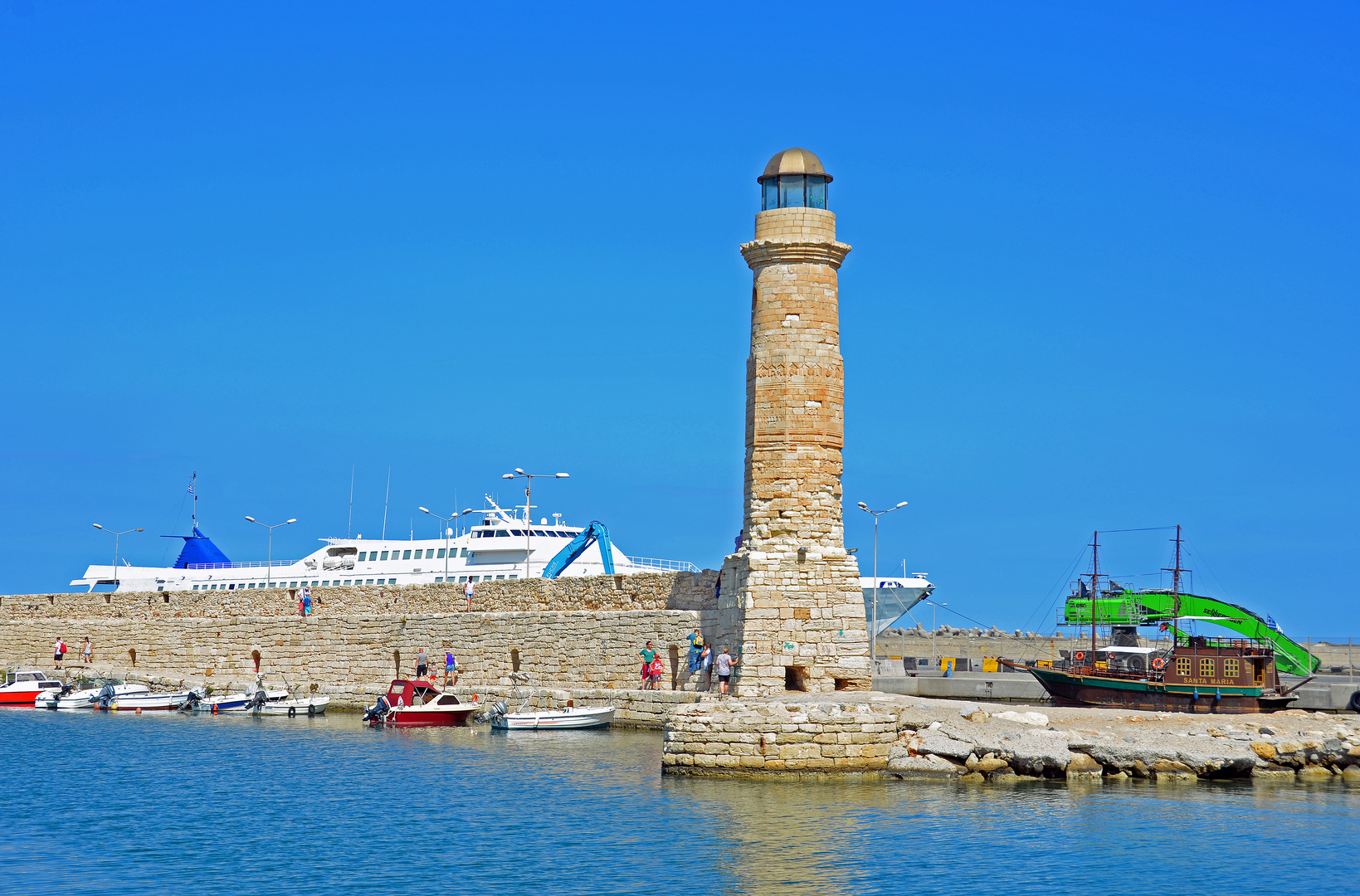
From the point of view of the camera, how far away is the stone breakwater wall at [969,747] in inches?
652

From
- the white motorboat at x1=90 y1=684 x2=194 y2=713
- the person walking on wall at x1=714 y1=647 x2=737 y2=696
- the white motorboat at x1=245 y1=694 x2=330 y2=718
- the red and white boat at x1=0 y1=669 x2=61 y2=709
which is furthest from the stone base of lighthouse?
the red and white boat at x1=0 y1=669 x2=61 y2=709

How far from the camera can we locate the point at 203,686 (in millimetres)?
31594

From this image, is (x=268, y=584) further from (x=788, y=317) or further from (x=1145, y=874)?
(x=1145, y=874)

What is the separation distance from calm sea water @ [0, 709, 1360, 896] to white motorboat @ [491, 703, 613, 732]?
12.2 feet

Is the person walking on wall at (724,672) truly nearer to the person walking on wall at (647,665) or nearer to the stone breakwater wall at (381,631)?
the stone breakwater wall at (381,631)

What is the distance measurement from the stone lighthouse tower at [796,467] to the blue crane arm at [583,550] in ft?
52.2

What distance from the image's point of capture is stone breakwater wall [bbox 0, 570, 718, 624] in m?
24.8

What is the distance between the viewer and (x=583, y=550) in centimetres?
3772

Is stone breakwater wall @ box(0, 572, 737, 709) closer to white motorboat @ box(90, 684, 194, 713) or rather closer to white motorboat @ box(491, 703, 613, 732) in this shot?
white motorboat @ box(491, 703, 613, 732)

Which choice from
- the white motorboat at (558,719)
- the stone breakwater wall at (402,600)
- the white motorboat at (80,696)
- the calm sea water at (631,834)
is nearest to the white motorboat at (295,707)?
the stone breakwater wall at (402,600)

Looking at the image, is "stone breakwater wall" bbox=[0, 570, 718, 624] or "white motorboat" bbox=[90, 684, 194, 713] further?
Answer: "white motorboat" bbox=[90, 684, 194, 713]

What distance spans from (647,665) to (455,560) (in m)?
18.1

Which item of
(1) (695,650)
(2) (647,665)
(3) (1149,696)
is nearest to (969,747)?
(1) (695,650)

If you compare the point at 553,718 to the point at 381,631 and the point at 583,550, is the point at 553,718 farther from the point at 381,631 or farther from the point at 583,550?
the point at 583,550
